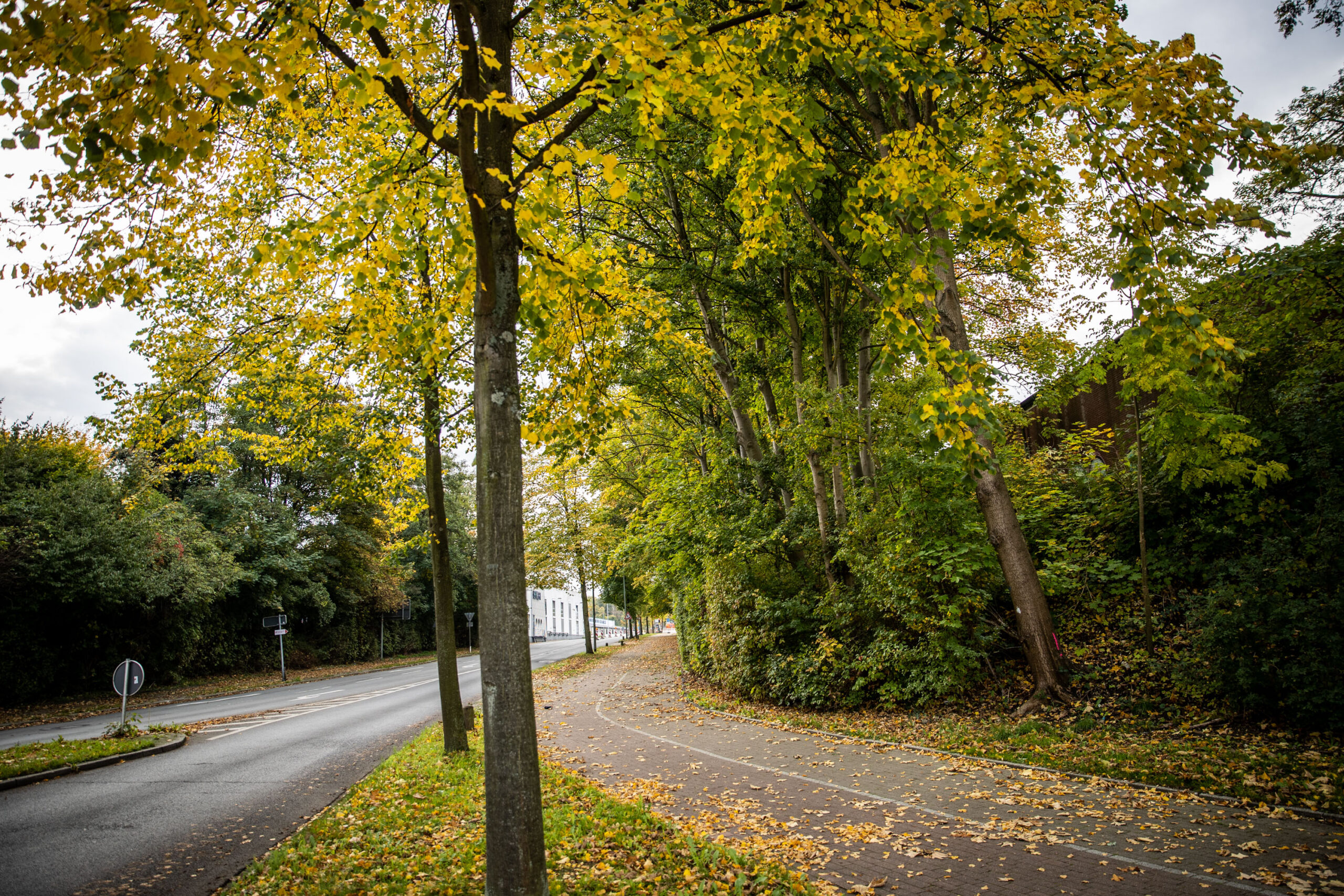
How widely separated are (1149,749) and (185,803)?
10589mm

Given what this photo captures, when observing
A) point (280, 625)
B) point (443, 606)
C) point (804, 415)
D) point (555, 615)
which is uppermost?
point (804, 415)

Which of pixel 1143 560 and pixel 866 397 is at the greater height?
pixel 866 397

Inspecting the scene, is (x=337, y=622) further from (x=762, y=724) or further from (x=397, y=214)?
(x=397, y=214)

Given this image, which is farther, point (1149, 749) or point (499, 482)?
point (1149, 749)

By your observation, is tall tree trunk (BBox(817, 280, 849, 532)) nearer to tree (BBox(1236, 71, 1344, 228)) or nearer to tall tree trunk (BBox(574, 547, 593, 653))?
tree (BBox(1236, 71, 1344, 228))

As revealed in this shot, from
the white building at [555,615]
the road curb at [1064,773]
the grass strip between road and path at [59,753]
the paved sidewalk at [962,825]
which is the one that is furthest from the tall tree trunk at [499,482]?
the white building at [555,615]

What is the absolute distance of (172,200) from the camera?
14.1 feet

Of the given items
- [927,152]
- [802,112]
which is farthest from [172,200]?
[927,152]

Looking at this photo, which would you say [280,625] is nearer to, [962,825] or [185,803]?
[185,803]

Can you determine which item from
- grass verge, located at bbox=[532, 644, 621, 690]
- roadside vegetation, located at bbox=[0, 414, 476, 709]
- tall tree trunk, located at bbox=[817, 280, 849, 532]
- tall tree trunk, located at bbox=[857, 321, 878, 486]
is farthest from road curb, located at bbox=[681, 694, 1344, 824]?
grass verge, located at bbox=[532, 644, 621, 690]

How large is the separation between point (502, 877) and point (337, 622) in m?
35.2

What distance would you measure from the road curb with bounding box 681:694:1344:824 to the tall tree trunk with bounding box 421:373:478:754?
5071mm

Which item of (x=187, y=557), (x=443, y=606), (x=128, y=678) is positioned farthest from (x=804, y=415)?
(x=187, y=557)

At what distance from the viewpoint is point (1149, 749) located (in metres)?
7.32
